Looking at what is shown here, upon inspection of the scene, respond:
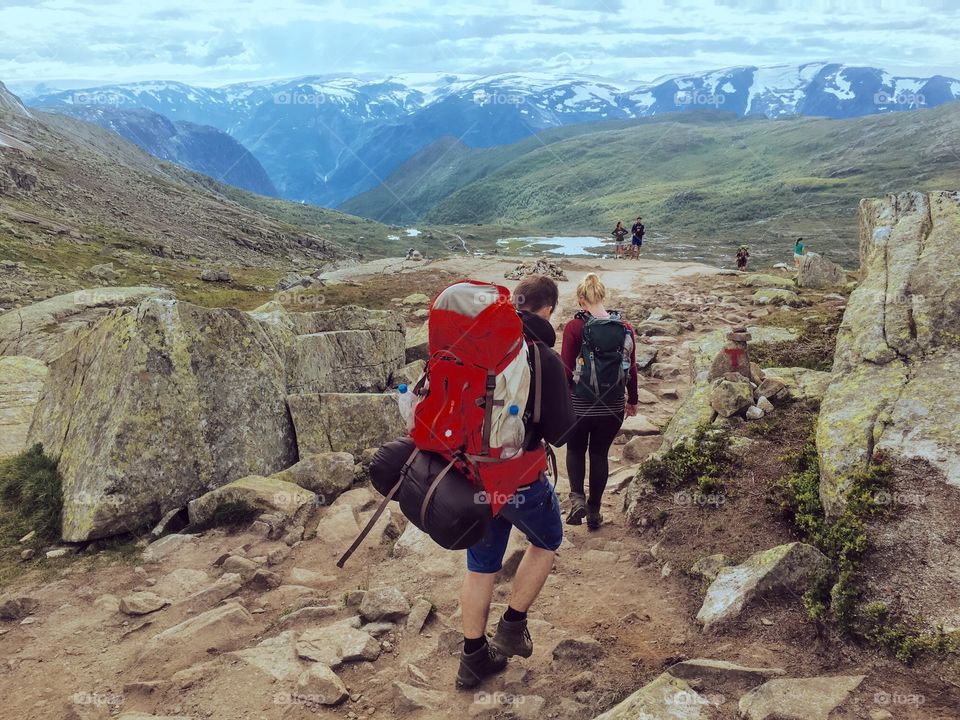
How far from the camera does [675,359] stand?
17531 mm

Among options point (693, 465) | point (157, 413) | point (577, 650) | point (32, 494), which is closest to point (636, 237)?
point (693, 465)

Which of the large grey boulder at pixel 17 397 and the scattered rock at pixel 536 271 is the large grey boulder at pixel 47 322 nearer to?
the large grey boulder at pixel 17 397

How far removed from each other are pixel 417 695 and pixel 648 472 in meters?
4.76

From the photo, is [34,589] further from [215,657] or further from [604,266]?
[604,266]

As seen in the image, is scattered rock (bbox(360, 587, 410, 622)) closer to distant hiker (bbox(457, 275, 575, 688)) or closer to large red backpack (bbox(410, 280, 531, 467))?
distant hiker (bbox(457, 275, 575, 688))

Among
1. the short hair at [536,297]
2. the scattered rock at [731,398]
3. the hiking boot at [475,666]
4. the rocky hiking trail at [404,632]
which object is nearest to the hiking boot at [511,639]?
the hiking boot at [475,666]

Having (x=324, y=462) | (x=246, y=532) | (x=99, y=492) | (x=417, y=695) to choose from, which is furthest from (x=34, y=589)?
(x=417, y=695)

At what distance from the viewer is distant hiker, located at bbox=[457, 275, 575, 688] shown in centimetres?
512

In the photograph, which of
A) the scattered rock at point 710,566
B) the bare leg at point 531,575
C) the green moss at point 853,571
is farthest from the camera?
the scattered rock at point 710,566

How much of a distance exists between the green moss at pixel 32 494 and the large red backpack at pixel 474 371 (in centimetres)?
850

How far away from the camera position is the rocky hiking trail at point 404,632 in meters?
5.11

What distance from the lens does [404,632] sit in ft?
22.3

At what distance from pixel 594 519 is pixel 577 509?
0.28 meters

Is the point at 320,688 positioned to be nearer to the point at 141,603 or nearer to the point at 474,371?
the point at 474,371
